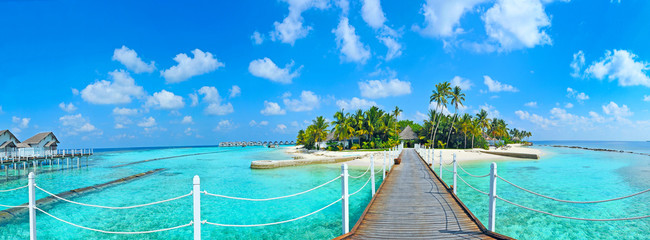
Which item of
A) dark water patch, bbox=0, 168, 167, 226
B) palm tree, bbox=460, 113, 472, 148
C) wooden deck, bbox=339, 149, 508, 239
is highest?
palm tree, bbox=460, 113, 472, 148

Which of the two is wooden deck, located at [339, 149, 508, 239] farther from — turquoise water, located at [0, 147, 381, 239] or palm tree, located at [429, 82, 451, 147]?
palm tree, located at [429, 82, 451, 147]

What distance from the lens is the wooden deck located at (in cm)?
513

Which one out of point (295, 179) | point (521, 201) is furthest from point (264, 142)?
point (521, 201)

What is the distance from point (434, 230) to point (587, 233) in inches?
231

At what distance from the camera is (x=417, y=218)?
616cm

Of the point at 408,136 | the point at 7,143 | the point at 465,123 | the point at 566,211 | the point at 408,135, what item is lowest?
the point at 566,211

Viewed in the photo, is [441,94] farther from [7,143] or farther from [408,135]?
[7,143]

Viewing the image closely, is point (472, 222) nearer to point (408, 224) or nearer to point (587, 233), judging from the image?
point (408, 224)

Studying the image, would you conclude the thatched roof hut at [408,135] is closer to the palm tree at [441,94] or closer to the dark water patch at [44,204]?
the palm tree at [441,94]

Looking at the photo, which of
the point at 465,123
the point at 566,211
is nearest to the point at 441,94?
the point at 465,123

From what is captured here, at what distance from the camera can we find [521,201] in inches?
445

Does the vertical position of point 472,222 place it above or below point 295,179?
above

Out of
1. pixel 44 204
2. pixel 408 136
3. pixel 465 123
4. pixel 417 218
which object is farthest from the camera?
pixel 408 136

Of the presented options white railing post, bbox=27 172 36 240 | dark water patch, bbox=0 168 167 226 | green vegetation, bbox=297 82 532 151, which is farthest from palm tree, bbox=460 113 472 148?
white railing post, bbox=27 172 36 240
